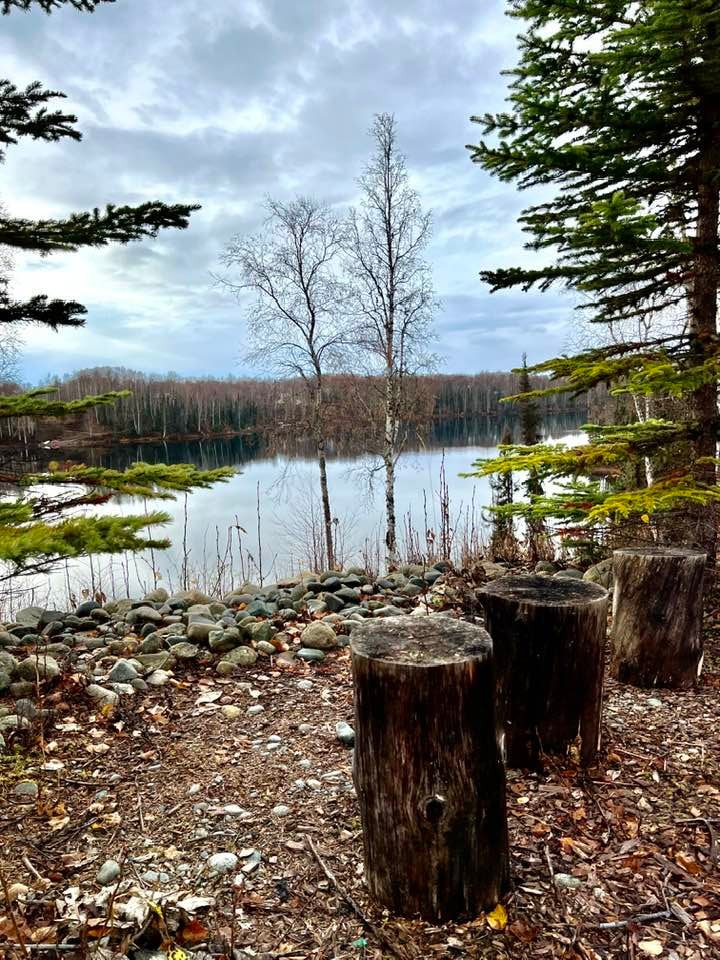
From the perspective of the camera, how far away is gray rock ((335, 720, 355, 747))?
2.86 metres

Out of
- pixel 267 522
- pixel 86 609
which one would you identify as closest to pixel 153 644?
pixel 86 609

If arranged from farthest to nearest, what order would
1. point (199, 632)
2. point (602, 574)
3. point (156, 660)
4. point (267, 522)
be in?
point (267, 522) → point (602, 574) → point (199, 632) → point (156, 660)

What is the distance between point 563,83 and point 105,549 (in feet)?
16.3

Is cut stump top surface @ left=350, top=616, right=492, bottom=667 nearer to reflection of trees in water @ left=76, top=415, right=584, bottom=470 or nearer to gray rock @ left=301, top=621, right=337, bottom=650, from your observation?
gray rock @ left=301, top=621, right=337, bottom=650

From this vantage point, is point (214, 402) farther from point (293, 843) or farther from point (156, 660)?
point (293, 843)

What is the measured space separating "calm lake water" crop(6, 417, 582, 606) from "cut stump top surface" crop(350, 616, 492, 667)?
1191 millimetres

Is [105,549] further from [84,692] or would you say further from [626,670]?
[626,670]

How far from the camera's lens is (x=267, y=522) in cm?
1677

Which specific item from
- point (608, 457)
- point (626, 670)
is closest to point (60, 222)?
point (608, 457)

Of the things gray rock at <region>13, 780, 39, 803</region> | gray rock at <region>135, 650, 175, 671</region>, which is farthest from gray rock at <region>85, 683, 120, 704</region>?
gray rock at <region>13, 780, 39, 803</region>

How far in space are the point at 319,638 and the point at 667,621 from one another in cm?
223

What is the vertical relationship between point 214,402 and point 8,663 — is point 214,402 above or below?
above

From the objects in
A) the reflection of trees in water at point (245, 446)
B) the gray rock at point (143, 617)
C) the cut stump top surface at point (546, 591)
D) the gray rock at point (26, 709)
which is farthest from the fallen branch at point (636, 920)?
the reflection of trees in water at point (245, 446)

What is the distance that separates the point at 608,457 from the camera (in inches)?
145
